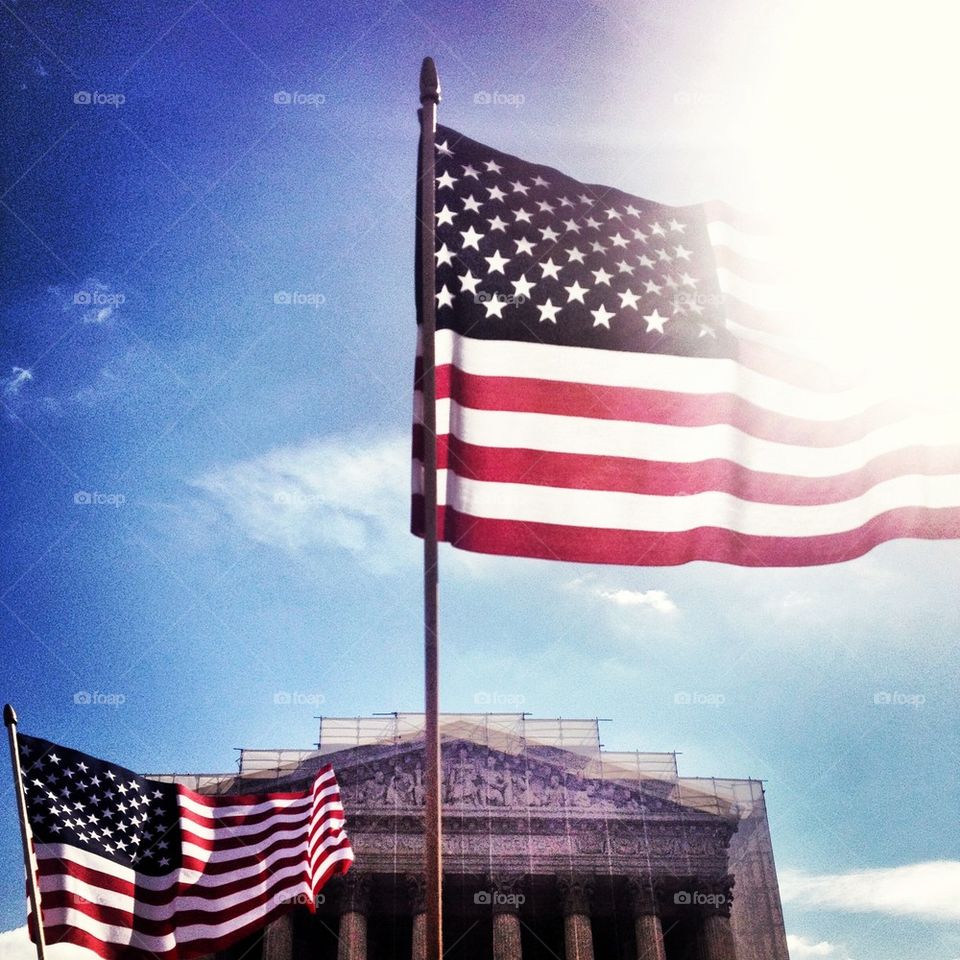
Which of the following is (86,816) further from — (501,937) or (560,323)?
(501,937)

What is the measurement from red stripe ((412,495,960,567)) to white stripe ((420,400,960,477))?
1.98 ft

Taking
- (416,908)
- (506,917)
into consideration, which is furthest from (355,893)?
(506,917)

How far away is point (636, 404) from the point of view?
25.0 ft

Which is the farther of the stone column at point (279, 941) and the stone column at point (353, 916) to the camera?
the stone column at point (279, 941)

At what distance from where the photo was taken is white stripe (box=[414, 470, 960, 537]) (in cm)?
707

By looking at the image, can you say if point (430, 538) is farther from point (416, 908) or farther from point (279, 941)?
point (279, 941)

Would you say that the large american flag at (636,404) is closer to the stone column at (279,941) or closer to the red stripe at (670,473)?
the red stripe at (670,473)

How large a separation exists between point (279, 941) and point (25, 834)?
79.3ft

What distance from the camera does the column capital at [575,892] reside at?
31.5 m

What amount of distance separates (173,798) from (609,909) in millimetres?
26003

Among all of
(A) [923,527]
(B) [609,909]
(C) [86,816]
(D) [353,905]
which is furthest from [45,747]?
(B) [609,909]

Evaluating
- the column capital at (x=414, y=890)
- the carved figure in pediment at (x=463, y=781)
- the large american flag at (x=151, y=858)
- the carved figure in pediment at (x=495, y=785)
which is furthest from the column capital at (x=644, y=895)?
the large american flag at (x=151, y=858)

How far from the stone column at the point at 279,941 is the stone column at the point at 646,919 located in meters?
11.8

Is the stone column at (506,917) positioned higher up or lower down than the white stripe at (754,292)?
lower down
